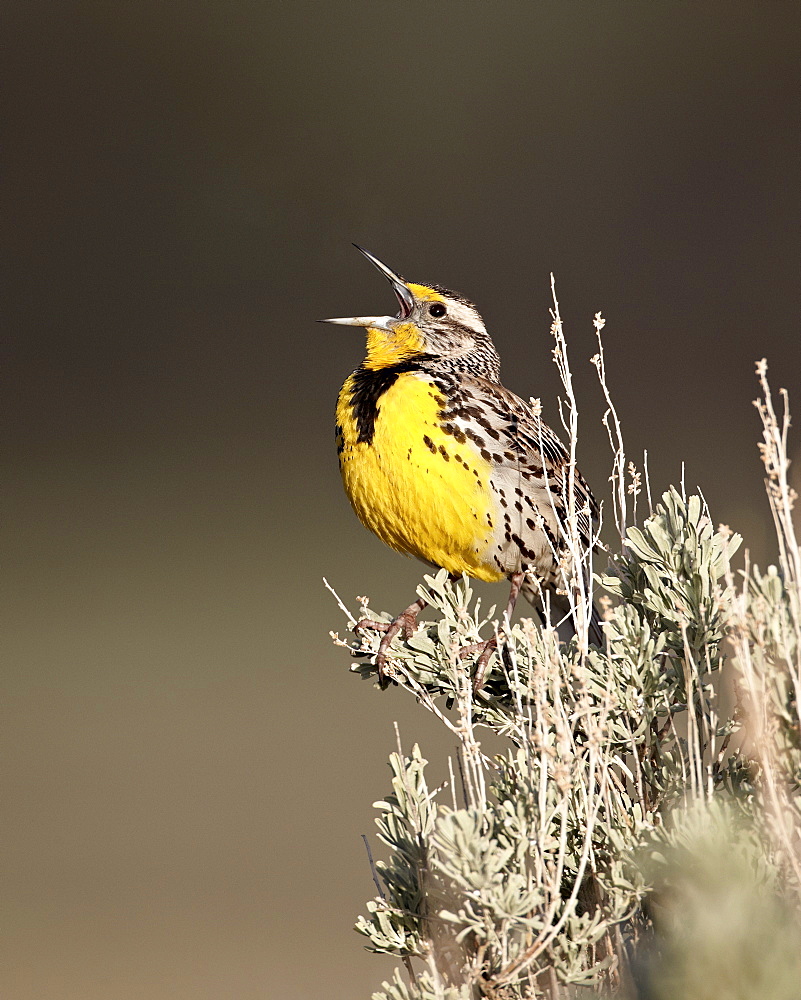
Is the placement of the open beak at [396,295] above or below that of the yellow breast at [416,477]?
above

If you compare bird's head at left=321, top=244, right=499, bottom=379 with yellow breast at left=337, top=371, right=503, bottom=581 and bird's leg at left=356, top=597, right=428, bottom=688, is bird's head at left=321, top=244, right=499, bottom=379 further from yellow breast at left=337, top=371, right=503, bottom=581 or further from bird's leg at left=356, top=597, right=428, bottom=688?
bird's leg at left=356, top=597, right=428, bottom=688

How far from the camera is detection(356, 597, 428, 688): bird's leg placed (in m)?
1.38

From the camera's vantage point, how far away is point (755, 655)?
0.95 metres

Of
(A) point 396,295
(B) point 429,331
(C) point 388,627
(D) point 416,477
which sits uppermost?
(A) point 396,295

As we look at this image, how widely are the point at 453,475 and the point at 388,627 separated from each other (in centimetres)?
21

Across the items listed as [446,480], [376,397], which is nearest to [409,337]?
[376,397]

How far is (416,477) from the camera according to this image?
1511 millimetres

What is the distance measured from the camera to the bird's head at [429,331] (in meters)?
1.78

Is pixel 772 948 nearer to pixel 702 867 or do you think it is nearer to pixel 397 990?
pixel 702 867

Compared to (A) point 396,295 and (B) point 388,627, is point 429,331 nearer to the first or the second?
(A) point 396,295

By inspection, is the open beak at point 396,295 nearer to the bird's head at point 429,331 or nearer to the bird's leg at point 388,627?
the bird's head at point 429,331

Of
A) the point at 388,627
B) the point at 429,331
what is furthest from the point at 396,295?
the point at 388,627

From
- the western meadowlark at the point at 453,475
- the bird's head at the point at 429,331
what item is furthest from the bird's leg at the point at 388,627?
the bird's head at the point at 429,331

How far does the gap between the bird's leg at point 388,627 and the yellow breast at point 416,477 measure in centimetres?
8
